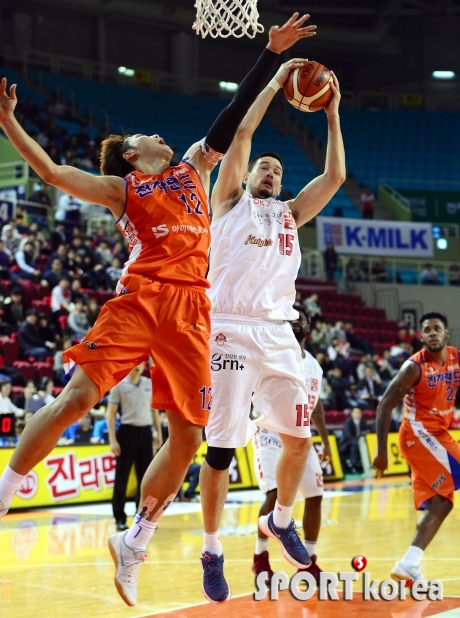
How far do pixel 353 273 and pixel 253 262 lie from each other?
2139 cm

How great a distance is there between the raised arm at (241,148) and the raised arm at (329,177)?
0.36 meters

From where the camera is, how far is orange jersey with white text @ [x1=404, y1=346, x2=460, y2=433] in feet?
24.1

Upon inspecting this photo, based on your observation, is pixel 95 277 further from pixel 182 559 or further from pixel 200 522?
pixel 182 559

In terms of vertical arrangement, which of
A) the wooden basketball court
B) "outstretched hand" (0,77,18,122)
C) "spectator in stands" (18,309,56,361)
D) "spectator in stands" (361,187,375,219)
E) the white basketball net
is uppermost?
"spectator in stands" (361,187,375,219)

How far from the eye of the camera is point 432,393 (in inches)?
290

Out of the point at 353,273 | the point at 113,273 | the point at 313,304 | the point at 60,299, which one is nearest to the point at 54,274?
the point at 60,299

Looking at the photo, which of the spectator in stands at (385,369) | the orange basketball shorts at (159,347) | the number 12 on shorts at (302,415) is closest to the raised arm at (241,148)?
the orange basketball shorts at (159,347)

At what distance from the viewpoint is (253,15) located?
261 inches

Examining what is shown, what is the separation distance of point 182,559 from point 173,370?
3.97 meters

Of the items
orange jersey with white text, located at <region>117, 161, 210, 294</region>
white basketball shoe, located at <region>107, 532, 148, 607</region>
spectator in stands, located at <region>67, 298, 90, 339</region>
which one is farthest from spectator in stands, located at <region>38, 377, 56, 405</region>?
orange jersey with white text, located at <region>117, 161, 210, 294</region>

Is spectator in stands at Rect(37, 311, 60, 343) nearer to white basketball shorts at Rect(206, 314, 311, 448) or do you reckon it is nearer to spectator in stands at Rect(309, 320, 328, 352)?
spectator in stands at Rect(309, 320, 328, 352)

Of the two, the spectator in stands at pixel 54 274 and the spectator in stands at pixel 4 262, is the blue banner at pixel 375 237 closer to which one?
the spectator in stands at pixel 54 274

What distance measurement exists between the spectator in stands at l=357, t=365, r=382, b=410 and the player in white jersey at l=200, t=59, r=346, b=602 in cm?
1351

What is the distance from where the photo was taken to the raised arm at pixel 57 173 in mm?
4859
